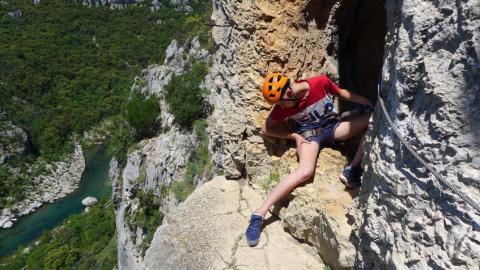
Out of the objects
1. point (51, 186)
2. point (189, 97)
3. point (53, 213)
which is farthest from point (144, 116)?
point (51, 186)

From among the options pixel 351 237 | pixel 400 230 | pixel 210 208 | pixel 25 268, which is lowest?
pixel 25 268

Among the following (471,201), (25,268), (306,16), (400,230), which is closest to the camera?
(471,201)

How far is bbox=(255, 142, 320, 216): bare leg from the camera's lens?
423 centimetres

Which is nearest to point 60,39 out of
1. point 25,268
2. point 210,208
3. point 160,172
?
point 25,268

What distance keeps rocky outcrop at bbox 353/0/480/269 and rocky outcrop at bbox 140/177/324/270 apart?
1204 millimetres

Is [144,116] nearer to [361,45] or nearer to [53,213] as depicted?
[361,45]

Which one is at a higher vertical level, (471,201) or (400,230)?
(471,201)

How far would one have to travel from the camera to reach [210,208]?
4.96 meters

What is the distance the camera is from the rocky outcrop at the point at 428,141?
2.32 m

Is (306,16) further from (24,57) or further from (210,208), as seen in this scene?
(24,57)

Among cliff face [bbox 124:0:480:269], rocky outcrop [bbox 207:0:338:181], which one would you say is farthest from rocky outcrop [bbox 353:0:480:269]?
rocky outcrop [bbox 207:0:338:181]

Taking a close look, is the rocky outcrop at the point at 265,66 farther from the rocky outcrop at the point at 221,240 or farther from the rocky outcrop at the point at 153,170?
the rocky outcrop at the point at 153,170

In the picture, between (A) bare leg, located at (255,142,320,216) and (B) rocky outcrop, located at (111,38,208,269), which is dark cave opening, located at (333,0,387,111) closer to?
(A) bare leg, located at (255,142,320,216)

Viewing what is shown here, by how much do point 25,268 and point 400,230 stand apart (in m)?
42.3
